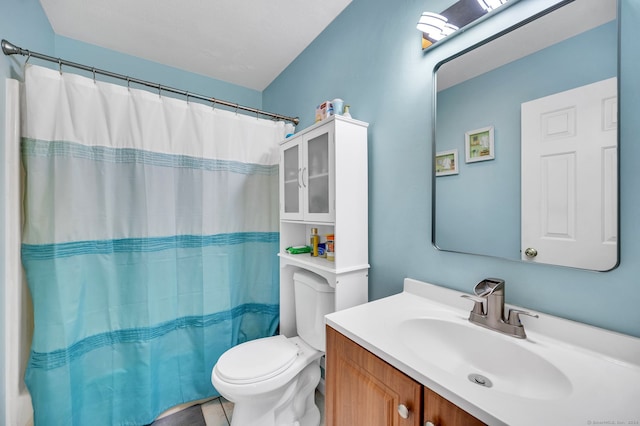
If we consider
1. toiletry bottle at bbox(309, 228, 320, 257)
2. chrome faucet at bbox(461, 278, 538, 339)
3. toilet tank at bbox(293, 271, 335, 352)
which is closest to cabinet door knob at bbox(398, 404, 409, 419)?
chrome faucet at bbox(461, 278, 538, 339)

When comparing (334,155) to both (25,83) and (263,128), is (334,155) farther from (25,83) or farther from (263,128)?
(25,83)

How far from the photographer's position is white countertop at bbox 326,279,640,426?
0.50m

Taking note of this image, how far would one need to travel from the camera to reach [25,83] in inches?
46.5

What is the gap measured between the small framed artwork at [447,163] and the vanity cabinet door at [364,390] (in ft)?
2.44

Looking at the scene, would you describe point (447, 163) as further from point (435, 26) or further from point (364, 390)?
point (364, 390)

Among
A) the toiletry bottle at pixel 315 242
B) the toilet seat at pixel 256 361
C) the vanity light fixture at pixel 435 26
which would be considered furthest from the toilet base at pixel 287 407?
the vanity light fixture at pixel 435 26

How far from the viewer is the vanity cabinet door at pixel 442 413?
1.76 feet

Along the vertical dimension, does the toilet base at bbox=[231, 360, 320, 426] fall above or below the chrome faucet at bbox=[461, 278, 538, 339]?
below

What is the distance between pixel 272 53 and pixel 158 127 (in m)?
0.99

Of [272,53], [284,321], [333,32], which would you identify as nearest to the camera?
[333,32]

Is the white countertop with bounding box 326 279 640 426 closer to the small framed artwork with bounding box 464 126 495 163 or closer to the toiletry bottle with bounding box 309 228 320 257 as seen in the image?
the small framed artwork with bounding box 464 126 495 163

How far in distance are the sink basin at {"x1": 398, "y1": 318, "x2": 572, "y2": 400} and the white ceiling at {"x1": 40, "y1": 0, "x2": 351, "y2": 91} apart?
1726 millimetres

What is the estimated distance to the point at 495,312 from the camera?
0.83 m

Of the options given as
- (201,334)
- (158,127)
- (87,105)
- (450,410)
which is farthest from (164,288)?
(450,410)
